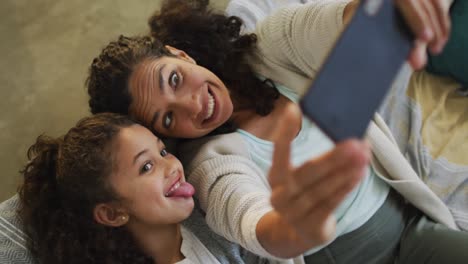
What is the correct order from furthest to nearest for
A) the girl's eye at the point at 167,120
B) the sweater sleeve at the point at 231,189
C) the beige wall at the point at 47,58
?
the beige wall at the point at 47,58
the girl's eye at the point at 167,120
the sweater sleeve at the point at 231,189

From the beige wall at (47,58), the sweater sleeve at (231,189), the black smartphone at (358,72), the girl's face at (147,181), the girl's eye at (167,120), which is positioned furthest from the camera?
the beige wall at (47,58)

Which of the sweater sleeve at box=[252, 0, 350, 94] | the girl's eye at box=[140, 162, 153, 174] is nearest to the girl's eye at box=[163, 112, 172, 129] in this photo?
the girl's eye at box=[140, 162, 153, 174]

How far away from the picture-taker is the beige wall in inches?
53.1

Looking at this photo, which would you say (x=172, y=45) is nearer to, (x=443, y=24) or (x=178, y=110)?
(x=178, y=110)

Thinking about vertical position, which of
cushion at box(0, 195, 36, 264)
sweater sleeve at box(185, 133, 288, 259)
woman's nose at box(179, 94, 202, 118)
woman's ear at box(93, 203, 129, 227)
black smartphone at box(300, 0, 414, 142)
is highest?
black smartphone at box(300, 0, 414, 142)

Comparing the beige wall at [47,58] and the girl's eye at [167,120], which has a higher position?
the girl's eye at [167,120]

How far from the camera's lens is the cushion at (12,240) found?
0.91 metres

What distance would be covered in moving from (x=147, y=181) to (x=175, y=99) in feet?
0.54

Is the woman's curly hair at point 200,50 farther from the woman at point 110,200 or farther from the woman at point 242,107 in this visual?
the woman at point 110,200

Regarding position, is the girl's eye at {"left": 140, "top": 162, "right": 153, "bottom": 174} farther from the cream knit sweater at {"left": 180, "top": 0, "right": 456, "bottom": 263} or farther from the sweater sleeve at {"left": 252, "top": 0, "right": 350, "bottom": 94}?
the sweater sleeve at {"left": 252, "top": 0, "right": 350, "bottom": 94}

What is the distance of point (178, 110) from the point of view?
933mm

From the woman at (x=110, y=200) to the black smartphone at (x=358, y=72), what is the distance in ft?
1.50

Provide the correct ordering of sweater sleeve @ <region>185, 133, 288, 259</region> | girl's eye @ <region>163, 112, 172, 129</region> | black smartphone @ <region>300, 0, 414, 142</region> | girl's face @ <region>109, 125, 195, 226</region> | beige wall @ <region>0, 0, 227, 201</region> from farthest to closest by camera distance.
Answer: beige wall @ <region>0, 0, 227, 201</region> → girl's eye @ <region>163, 112, 172, 129</region> → girl's face @ <region>109, 125, 195, 226</region> → sweater sleeve @ <region>185, 133, 288, 259</region> → black smartphone @ <region>300, 0, 414, 142</region>

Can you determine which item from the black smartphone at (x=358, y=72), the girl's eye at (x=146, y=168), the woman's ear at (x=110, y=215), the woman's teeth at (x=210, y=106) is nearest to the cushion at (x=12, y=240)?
the woman's ear at (x=110, y=215)
